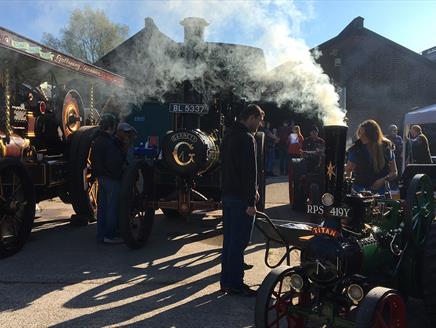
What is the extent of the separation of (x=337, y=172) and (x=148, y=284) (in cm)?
203

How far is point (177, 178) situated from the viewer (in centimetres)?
550

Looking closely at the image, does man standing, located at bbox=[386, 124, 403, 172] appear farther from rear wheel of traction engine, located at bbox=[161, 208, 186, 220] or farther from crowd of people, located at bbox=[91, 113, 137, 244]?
crowd of people, located at bbox=[91, 113, 137, 244]

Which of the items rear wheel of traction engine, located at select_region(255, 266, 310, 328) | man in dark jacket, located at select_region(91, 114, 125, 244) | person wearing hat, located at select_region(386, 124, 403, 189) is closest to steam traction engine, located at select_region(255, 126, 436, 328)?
rear wheel of traction engine, located at select_region(255, 266, 310, 328)

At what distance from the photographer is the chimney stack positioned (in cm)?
696

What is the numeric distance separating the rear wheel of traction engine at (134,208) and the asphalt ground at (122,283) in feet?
0.52

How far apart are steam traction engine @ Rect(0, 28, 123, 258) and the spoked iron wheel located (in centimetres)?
343

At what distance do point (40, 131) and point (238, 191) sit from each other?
10.7 feet

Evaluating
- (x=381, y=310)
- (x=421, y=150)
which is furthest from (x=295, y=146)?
(x=381, y=310)

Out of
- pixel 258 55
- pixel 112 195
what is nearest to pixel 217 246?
pixel 112 195

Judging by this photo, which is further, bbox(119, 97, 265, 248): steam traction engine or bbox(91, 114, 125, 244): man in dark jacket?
bbox(91, 114, 125, 244): man in dark jacket

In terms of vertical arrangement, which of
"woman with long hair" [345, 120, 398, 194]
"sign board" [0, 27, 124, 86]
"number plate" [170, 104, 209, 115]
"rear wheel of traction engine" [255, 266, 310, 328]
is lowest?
"rear wheel of traction engine" [255, 266, 310, 328]

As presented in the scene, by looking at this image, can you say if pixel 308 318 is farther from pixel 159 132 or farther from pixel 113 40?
pixel 113 40

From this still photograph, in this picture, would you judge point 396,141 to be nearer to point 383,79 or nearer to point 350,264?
point 350,264

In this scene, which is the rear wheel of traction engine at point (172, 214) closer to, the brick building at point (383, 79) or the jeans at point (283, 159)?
the jeans at point (283, 159)
